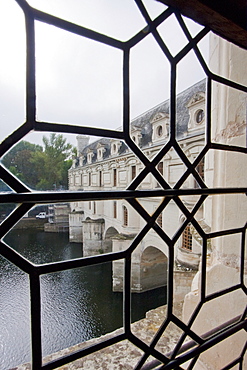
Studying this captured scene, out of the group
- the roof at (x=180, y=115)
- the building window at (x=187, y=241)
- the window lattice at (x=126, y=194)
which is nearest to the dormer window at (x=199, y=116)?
the roof at (x=180, y=115)

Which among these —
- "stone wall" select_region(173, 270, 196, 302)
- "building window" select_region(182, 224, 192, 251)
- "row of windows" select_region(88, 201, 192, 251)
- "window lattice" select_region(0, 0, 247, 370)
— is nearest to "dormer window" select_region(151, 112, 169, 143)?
"row of windows" select_region(88, 201, 192, 251)

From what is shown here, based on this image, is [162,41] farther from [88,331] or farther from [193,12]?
[88,331]

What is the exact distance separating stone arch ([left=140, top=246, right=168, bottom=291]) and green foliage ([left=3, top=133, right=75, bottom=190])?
5696mm

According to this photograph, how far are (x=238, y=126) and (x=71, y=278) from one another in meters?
7.04

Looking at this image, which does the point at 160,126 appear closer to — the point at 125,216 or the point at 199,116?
the point at 199,116

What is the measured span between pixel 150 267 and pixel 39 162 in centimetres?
626

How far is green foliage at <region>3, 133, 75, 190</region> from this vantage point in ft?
1.62

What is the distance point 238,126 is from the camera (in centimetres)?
79

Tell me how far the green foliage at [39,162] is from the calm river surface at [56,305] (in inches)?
124

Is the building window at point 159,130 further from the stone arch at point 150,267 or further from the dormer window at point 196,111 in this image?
the stone arch at point 150,267

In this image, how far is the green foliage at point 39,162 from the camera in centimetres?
49

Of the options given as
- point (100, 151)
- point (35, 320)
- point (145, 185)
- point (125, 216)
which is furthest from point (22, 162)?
point (100, 151)

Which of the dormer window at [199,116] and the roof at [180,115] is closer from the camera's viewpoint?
the dormer window at [199,116]

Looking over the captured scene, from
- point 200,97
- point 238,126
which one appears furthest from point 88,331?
point 238,126
